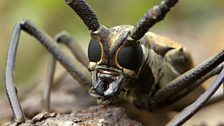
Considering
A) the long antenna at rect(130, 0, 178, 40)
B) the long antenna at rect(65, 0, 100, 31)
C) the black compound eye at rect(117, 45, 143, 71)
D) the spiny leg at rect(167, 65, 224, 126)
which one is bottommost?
the spiny leg at rect(167, 65, 224, 126)

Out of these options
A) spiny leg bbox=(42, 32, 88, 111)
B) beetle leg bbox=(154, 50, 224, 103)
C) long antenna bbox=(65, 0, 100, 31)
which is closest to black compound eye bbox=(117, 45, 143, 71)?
long antenna bbox=(65, 0, 100, 31)

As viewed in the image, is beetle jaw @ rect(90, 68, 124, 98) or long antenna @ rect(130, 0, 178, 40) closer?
long antenna @ rect(130, 0, 178, 40)

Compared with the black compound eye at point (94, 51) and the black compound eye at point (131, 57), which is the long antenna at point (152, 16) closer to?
the black compound eye at point (131, 57)

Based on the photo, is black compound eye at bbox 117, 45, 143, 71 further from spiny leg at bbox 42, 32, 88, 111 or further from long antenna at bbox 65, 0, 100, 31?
spiny leg at bbox 42, 32, 88, 111

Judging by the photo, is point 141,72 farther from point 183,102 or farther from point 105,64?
point 183,102

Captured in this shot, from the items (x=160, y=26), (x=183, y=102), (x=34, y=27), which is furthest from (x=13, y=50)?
(x=160, y=26)

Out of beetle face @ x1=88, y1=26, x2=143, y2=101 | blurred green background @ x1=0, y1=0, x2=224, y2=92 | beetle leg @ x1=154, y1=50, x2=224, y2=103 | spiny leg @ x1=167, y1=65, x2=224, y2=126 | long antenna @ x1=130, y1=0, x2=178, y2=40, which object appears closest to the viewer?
long antenna @ x1=130, y1=0, x2=178, y2=40

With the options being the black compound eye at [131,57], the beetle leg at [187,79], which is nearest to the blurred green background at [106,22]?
the beetle leg at [187,79]

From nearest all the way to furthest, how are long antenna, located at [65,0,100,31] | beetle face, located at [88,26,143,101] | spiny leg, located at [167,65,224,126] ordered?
spiny leg, located at [167,65,224,126], long antenna, located at [65,0,100,31], beetle face, located at [88,26,143,101]
